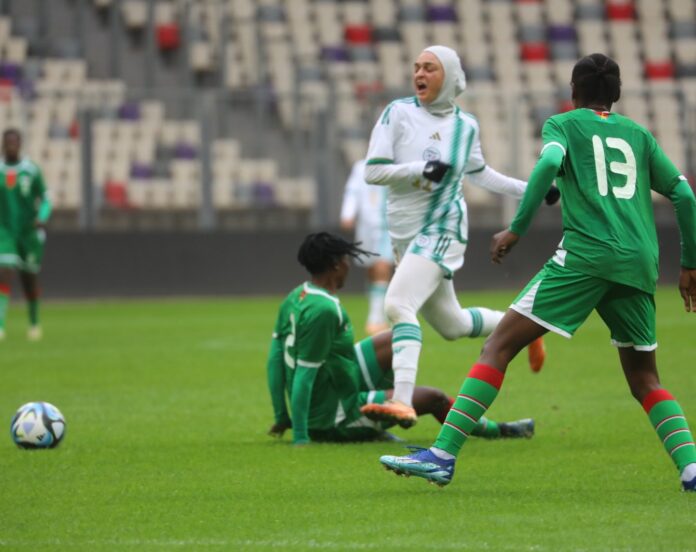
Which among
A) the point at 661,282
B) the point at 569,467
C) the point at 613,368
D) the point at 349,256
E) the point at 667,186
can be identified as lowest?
the point at 661,282

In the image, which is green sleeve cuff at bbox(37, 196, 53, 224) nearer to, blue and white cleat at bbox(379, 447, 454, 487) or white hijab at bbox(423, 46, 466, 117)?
white hijab at bbox(423, 46, 466, 117)

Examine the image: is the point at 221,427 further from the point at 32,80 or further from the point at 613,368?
the point at 32,80

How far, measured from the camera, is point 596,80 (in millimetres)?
7141

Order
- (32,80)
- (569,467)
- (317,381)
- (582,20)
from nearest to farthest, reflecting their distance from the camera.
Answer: (569,467) → (317,381) → (32,80) → (582,20)

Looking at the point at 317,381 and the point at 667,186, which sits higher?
the point at 667,186

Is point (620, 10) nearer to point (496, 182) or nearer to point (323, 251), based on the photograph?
point (496, 182)

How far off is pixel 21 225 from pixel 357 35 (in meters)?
16.0

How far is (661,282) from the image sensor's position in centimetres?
2820

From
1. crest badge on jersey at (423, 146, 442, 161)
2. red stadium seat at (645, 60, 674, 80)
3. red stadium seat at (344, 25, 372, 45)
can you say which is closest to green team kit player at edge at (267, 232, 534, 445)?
crest badge on jersey at (423, 146, 442, 161)

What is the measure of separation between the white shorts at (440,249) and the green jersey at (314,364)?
0.66 m

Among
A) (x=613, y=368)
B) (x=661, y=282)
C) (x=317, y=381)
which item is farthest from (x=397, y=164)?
(x=661, y=282)

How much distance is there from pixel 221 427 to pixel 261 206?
17101mm

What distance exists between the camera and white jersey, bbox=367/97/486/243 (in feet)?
30.9

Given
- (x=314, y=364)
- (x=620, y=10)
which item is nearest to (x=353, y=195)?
(x=314, y=364)
